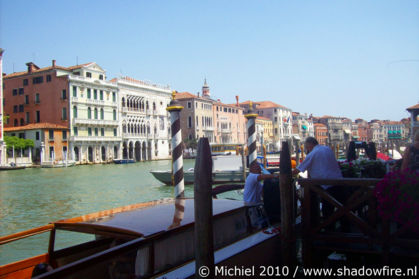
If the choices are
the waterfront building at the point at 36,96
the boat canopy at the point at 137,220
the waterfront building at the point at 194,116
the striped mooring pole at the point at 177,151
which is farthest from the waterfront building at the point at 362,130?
the boat canopy at the point at 137,220

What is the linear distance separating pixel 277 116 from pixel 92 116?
3918cm

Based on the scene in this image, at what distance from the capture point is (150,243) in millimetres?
2471

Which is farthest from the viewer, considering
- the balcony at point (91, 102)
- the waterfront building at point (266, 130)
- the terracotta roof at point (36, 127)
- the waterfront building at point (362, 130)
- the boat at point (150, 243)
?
the waterfront building at point (362, 130)

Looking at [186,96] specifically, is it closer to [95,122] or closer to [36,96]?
[95,122]

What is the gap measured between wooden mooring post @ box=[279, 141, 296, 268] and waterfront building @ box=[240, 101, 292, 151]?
6391 centimetres

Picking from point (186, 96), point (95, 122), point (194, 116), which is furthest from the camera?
point (186, 96)

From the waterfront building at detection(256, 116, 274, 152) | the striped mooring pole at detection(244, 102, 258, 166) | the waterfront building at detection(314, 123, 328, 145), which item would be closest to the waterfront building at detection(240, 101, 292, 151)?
the waterfront building at detection(256, 116, 274, 152)

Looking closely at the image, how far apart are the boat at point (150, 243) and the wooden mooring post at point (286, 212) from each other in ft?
0.52

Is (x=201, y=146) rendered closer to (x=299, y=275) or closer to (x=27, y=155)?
(x=299, y=275)

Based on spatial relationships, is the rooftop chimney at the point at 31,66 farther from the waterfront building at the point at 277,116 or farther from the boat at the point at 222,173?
the waterfront building at the point at 277,116

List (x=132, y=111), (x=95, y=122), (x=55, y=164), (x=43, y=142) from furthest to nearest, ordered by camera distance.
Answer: (x=132, y=111), (x=95, y=122), (x=43, y=142), (x=55, y=164)

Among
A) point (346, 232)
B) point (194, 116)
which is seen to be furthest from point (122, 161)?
point (346, 232)

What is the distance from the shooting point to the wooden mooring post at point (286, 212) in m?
3.34

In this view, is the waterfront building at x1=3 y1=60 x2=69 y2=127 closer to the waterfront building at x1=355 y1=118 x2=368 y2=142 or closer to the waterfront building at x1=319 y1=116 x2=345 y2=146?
the waterfront building at x1=319 y1=116 x2=345 y2=146
